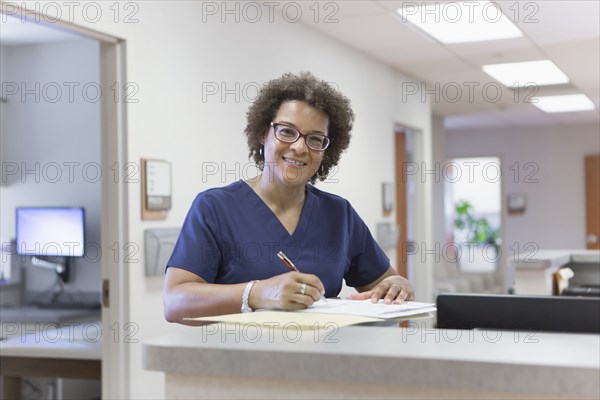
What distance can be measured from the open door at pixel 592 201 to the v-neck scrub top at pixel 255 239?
8.26 meters

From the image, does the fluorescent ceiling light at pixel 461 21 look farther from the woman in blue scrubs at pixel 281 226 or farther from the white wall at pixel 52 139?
the woman in blue scrubs at pixel 281 226

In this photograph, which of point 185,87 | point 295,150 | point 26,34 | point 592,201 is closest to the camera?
point 295,150

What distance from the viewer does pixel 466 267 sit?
11.5 m

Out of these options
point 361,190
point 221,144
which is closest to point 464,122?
point 361,190

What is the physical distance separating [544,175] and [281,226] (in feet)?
28.6

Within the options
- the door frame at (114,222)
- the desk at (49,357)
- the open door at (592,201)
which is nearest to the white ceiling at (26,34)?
the door frame at (114,222)

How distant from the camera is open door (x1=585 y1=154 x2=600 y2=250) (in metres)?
9.25

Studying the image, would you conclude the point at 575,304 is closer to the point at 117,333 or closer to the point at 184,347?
the point at 184,347

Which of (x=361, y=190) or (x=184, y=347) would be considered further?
(x=361, y=190)

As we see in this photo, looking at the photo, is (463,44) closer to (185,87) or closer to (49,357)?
(185,87)

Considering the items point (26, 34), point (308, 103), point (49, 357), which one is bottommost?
point (49, 357)

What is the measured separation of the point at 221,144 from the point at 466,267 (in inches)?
338

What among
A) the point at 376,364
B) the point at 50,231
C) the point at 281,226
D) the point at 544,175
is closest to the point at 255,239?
the point at 281,226

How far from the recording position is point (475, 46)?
16.6ft
